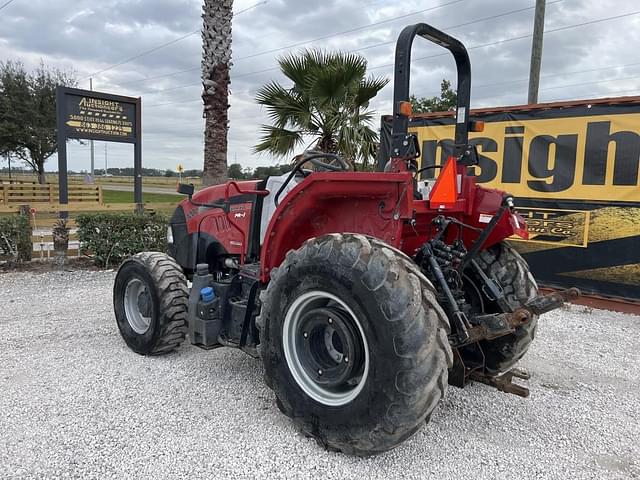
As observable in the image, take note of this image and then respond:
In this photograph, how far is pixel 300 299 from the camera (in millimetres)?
2902

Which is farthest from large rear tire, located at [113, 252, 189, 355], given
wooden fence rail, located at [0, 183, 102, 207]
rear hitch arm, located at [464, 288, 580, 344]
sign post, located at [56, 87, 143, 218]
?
wooden fence rail, located at [0, 183, 102, 207]

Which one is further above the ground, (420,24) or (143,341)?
(420,24)

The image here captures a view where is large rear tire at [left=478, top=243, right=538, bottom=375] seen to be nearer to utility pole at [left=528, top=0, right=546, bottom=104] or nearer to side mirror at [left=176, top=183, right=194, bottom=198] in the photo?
side mirror at [left=176, top=183, right=194, bottom=198]

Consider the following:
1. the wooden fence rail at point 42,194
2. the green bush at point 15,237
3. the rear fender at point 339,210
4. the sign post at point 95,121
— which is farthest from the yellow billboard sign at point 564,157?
the wooden fence rail at point 42,194

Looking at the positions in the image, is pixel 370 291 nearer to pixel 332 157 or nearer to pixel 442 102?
pixel 332 157

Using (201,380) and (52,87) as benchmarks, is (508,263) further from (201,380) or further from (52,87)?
(52,87)

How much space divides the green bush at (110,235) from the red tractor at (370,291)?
4443 mm

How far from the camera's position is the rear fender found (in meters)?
2.75

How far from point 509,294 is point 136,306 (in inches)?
126

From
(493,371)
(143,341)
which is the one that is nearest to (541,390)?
(493,371)

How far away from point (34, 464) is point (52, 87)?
28.6m

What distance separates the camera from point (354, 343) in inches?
108

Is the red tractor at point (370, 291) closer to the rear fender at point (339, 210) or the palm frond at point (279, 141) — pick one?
the rear fender at point (339, 210)

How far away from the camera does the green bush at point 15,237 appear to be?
7.82 meters
